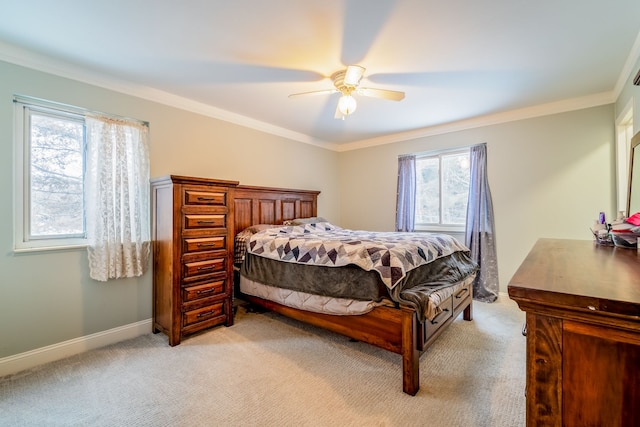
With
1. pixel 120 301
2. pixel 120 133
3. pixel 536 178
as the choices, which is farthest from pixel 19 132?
pixel 536 178

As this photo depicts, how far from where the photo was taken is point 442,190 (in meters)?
4.24

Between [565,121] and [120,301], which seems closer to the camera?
[120,301]

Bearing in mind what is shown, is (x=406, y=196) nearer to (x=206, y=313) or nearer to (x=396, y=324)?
(x=396, y=324)

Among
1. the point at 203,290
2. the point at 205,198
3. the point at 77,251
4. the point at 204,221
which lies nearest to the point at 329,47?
the point at 205,198

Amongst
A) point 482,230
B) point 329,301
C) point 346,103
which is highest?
point 346,103

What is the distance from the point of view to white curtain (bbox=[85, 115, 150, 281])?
96.3 inches

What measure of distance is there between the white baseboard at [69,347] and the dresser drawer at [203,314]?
2.01ft

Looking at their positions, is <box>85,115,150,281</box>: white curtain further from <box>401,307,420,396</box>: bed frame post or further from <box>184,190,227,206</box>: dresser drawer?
<box>401,307,420,396</box>: bed frame post

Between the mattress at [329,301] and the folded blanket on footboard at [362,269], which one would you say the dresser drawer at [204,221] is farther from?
the mattress at [329,301]

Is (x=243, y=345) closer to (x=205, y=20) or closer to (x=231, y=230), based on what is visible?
(x=231, y=230)

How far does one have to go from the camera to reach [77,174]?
247 cm

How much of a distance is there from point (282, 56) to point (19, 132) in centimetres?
217

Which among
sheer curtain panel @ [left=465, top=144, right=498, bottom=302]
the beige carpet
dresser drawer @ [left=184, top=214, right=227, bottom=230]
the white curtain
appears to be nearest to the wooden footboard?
the beige carpet

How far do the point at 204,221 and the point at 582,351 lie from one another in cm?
265
